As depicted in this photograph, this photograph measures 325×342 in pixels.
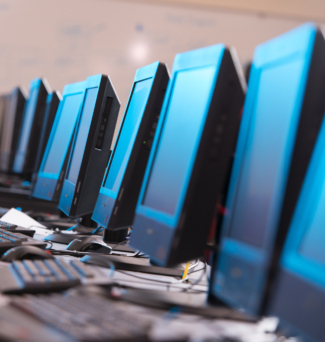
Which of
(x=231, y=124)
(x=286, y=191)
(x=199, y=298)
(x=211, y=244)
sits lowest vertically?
(x=199, y=298)

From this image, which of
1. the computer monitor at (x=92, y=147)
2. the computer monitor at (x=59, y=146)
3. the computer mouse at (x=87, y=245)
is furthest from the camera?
the computer monitor at (x=59, y=146)

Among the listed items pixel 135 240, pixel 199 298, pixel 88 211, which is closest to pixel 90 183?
pixel 88 211

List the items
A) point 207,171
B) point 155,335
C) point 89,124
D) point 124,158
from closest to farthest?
1. point 155,335
2. point 207,171
3. point 124,158
4. point 89,124

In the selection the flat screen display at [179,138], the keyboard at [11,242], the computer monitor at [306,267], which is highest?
the flat screen display at [179,138]

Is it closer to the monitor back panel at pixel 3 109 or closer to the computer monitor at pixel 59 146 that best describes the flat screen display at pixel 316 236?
the computer monitor at pixel 59 146

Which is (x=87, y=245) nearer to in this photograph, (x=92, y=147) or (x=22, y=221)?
(x=92, y=147)

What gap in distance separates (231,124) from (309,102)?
7.9 inches

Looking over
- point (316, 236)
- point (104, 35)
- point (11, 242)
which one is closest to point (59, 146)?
point (11, 242)

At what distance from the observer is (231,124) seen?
0.84 metres

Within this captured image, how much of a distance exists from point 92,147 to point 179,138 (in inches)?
24.2

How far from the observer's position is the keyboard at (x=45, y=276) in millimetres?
753

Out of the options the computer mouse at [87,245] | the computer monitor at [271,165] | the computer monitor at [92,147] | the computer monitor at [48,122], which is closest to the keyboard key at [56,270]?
the computer monitor at [271,165]

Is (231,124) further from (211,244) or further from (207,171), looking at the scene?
(211,244)

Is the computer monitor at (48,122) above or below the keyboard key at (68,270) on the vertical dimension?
above
